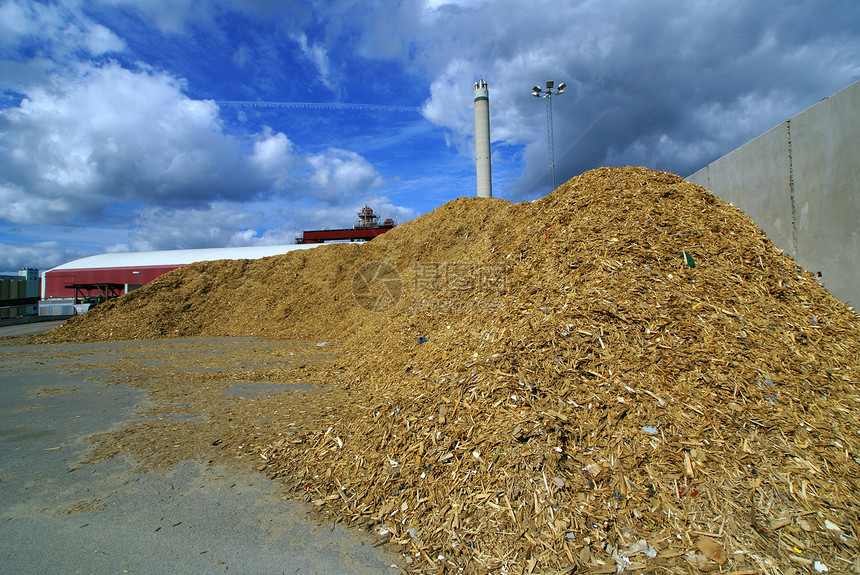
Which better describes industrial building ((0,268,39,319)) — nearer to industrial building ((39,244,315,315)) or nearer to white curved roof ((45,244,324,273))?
industrial building ((39,244,315,315))

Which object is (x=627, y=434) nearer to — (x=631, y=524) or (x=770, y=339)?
(x=631, y=524)

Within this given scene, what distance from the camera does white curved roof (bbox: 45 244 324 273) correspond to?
1275 inches

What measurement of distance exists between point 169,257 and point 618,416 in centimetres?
3851

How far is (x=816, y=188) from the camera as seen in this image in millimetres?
5527

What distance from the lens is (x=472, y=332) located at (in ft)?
15.9

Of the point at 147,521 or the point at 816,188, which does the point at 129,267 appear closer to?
the point at 147,521

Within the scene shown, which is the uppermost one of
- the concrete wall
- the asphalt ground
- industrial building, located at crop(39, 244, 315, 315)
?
industrial building, located at crop(39, 244, 315, 315)

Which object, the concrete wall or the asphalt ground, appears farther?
the concrete wall

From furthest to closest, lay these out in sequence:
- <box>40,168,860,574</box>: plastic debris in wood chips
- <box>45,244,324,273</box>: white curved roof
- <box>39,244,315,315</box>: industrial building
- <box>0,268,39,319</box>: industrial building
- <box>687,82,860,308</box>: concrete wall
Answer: <box>45,244,324,273</box>: white curved roof < <box>39,244,315,315</box>: industrial building < <box>0,268,39,319</box>: industrial building < <box>687,82,860,308</box>: concrete wall < <box>40,168,860,574</box>: plastic debris in wood chips

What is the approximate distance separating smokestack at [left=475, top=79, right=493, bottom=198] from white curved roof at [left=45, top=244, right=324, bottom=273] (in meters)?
14.0

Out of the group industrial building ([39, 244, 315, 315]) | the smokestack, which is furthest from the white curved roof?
the smokestack

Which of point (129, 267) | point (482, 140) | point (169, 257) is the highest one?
A: point (482, 140)

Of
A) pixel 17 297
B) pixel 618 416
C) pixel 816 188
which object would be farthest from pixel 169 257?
pixel 816 188

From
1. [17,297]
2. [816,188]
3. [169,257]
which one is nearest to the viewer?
[816,188]
